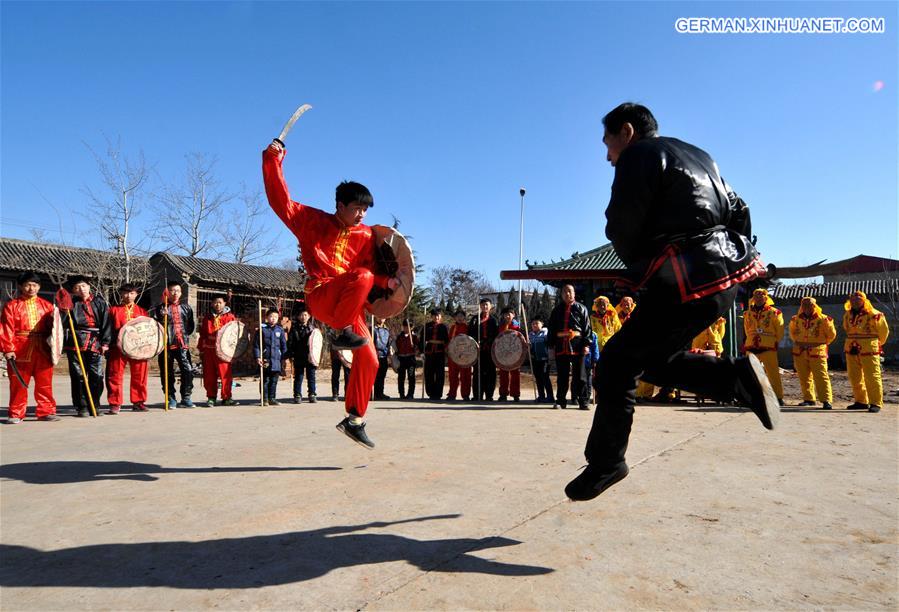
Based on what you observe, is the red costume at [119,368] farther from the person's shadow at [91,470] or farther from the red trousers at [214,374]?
the person's shadow at [91,470]

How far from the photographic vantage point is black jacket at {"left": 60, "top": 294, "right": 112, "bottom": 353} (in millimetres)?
7789

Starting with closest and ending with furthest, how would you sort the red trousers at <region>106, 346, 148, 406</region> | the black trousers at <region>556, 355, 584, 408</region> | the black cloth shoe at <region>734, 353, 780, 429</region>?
the black cloth shoe at <region>734, 353, 780, 429</region> < the red trousers at <region>106, 346, 148, 406</region> < the black trousers at <region>556, 355, 584, 408</region>

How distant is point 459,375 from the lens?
11742mm

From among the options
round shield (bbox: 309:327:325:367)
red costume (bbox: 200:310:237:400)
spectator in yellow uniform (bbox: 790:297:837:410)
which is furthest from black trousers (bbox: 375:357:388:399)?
spectator in yellow uniform (bbox: 790:297:837:410)

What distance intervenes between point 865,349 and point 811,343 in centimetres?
76

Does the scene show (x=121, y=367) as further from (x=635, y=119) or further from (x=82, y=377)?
(x=635, y=119)

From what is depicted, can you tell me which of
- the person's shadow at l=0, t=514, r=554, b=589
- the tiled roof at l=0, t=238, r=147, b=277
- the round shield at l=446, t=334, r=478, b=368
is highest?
the tiled roof at l=0, t=238, r=147, b=277

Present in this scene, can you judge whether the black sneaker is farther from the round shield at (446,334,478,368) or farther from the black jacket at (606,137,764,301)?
the round shield at (446,334,478,368)

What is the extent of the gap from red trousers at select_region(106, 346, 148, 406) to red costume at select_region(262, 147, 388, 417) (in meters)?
5.24

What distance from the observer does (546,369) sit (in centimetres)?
1071

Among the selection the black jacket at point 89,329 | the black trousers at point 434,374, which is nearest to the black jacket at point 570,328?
the black trousers at point 434,374

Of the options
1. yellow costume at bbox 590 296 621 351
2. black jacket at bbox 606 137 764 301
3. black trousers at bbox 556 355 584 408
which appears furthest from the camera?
yellow costume at bbox 590 296 621 351

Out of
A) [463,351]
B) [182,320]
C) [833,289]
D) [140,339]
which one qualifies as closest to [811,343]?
[463,351]

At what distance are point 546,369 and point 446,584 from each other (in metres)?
8.85
